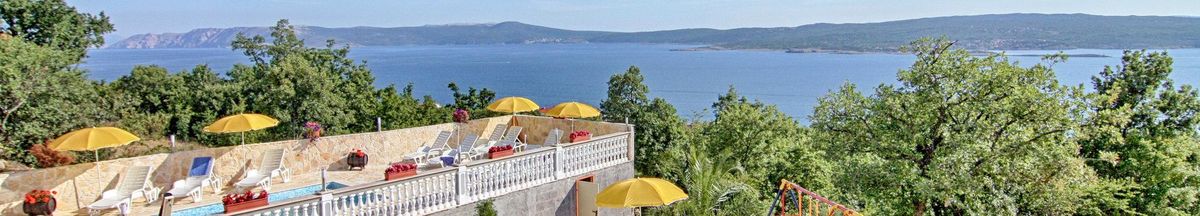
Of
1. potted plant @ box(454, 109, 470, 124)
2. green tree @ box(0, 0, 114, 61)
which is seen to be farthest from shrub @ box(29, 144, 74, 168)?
potted plant @ box(454, 109, 470, 124)

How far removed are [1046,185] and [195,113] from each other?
99.2 feet

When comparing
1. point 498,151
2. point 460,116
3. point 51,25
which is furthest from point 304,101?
point 498,151

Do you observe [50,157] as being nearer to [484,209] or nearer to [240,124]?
[240,124]

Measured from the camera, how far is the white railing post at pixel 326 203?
28.3ft

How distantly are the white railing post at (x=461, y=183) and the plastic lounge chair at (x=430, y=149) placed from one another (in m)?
3.67

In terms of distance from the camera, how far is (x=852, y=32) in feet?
597

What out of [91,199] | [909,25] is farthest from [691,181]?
[909,25]

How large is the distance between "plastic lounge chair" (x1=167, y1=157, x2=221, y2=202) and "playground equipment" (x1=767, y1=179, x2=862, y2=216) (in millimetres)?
9194

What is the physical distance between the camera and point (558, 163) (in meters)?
12.0

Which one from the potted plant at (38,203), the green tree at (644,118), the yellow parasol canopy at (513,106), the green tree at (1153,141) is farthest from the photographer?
the green tree at (644,118)

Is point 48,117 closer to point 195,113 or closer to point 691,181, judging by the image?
point 691,181

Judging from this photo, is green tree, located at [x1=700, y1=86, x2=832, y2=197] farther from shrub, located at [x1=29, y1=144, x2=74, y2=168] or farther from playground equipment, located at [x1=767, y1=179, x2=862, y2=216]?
shrub, located at [x1=29, y1=144, x2=74, y2=168]

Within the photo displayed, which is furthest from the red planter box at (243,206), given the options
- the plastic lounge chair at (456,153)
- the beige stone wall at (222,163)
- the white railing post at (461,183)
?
the plastic lounge chair at (456,153)

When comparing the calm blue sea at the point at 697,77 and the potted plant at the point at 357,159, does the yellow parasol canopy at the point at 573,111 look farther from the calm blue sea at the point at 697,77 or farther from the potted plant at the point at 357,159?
the calm blue sea at the point at 697,77
